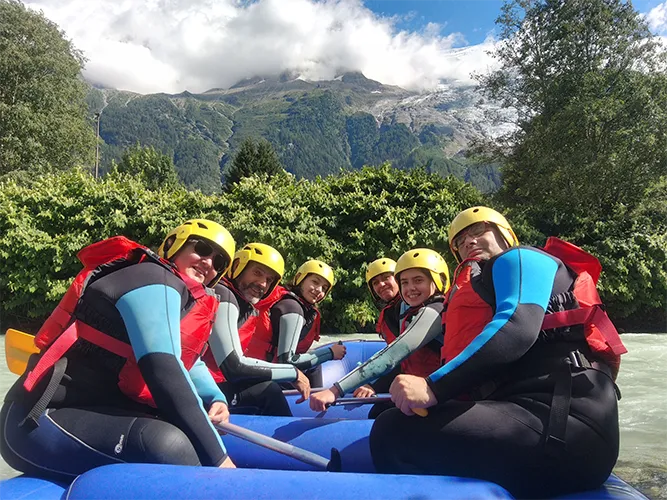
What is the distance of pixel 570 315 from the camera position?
6.41 feet

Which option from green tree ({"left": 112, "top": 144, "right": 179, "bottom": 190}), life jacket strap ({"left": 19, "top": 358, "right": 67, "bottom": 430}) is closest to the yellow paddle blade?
life jacket strap ({"left": 19, "top": 358, "right": 67, "bottom": 430})

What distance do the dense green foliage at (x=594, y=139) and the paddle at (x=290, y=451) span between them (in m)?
9.78

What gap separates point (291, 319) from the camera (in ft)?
13.8

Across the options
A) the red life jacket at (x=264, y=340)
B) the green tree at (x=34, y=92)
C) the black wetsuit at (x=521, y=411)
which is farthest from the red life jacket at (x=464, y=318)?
the green tree at (x=34, y=92)

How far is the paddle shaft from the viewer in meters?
2.44

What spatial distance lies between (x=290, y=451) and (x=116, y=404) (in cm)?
80

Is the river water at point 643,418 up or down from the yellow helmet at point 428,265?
down

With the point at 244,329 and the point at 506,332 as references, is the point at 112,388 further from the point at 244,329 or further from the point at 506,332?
the point at 244,329

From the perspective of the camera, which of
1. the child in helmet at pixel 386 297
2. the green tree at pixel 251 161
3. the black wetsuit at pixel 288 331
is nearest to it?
the black wetsuit at pixel 288 331

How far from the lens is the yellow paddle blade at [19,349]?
8.09ft

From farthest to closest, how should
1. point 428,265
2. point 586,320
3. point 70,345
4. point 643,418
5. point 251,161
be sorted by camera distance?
point 251,161 → point 643,418 → point 428,265 → point 70,345 → point 586,320

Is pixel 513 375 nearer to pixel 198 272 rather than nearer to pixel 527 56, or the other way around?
pixel 198 272

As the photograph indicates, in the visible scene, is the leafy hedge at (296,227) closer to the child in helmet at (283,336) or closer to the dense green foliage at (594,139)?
the dense green foliage at (594,139)

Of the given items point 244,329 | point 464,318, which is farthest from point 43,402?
point 244,329
